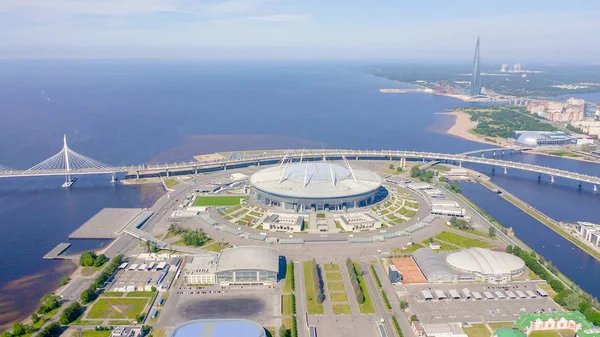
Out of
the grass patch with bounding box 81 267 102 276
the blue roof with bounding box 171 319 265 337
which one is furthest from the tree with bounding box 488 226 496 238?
the grass patch with bounding box 81 267 102 276

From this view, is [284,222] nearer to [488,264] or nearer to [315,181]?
[315,181]

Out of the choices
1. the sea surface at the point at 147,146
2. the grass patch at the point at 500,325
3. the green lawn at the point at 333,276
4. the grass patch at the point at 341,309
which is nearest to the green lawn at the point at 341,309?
the grass patch at the point at 341,309

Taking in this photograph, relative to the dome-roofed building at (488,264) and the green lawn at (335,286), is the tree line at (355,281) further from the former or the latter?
the dome-roofed building at (488,264)

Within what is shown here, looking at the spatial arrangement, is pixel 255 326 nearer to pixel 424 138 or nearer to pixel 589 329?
pixel 589 329

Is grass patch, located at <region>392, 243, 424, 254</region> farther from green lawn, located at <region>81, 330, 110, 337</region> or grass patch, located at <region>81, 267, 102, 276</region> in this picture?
grass patch, located at <region>81, 267, 102, 276</region>

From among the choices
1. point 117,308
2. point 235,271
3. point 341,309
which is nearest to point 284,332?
point 341,309

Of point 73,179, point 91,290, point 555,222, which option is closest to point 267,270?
point 91,290

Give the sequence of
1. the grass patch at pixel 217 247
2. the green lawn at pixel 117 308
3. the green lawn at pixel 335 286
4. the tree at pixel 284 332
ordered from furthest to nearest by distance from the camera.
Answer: the grass patch at pixel 217 247 < the green lawn at pixel 335 286 < the green lawn at pixel 117 308 < the tree at pixel 284 332
